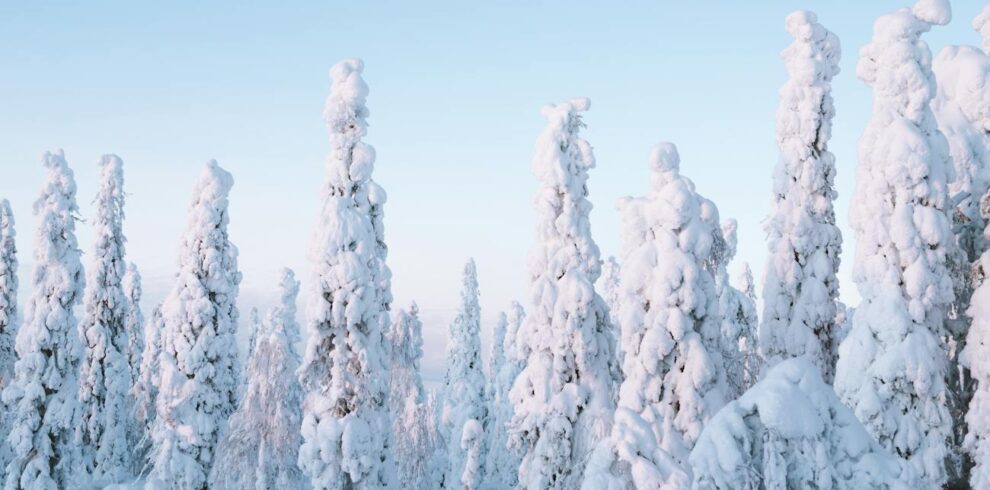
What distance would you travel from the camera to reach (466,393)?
2020 inches

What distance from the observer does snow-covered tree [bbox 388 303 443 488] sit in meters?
26.3

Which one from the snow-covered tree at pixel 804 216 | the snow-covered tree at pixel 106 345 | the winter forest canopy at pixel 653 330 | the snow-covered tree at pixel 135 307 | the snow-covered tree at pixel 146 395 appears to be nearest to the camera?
the winter forest canopy at pixel 653 330

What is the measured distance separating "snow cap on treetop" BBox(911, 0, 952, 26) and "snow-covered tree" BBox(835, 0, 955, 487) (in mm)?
24

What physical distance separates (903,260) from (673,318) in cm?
514

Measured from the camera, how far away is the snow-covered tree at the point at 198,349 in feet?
96.2

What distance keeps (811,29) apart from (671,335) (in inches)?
431

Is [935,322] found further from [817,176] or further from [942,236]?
[817,176]

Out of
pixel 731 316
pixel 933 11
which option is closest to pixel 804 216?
pixel 933 11

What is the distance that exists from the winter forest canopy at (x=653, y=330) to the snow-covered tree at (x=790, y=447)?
26 mm

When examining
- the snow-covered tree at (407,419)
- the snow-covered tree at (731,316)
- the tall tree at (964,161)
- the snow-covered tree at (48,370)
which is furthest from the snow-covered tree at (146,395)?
the tall tree at (964,161)

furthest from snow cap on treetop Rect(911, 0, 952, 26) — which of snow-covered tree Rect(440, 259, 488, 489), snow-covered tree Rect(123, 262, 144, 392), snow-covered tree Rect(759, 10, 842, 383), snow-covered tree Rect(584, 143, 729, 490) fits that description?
snow-covered tree Rect(123, 262, 144, 392)

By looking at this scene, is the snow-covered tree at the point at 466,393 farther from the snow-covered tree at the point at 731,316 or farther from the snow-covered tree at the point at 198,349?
the snow-covered tree at the point at 198,349

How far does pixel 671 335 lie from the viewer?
1948 cm

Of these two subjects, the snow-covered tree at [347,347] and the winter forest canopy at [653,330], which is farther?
the snow-covered tree at [347,347]
